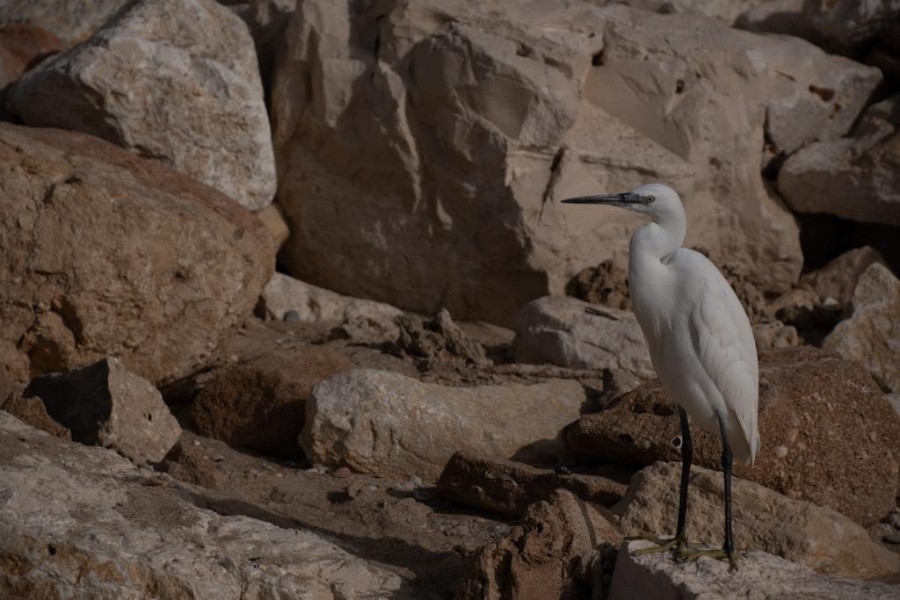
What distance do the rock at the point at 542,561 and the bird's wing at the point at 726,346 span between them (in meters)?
0.80

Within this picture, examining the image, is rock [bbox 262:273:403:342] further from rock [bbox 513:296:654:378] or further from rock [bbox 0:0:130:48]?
rock [bbox 0:0:130:48]

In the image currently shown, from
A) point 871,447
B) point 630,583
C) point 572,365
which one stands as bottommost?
point 572,365

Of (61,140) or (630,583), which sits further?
(61,140)

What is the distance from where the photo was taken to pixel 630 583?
4.99 meters

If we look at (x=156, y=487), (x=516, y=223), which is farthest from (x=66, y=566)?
(x=516, y=223)

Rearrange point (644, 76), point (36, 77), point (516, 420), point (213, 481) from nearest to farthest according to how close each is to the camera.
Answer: point (213, 481) → point (516, 420) → point (36, 77) → point (644, 76)

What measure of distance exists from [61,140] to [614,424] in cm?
391

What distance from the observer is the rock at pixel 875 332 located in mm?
8775

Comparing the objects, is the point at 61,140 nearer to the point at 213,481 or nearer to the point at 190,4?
the point at 190,4

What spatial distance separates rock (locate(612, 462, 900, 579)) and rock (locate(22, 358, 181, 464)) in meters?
2.39

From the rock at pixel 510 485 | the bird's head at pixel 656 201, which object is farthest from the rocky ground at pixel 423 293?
the bird's head at pixel 656 201

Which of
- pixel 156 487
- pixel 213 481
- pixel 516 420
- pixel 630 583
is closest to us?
pixel 630 583

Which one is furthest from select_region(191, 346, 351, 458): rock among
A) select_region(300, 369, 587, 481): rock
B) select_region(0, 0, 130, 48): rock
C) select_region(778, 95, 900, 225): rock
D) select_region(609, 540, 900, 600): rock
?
select_region(778, 95, 900, 225): rock

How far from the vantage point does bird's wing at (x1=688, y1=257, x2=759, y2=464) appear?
5.45 metres
